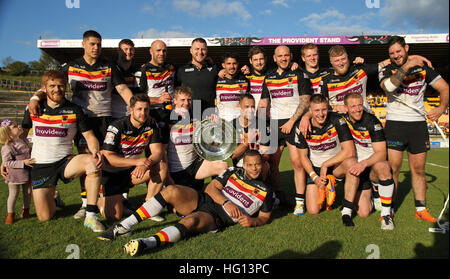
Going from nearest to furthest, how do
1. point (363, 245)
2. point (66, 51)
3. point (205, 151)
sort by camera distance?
point (363, 245), point (205, 151), point (66, 51)

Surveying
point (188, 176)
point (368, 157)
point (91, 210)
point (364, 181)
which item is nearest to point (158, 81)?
point (188, 176)

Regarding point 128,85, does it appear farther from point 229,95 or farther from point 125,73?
point 229,95

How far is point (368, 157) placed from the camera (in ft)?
12.7

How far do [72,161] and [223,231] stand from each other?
205cm

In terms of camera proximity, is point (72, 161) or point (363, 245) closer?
point (363, 245)

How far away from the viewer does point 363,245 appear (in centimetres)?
282

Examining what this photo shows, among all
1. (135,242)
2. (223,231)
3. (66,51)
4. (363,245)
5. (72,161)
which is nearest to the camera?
(135,242)

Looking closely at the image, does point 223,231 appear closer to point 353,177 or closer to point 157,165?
point 157,165

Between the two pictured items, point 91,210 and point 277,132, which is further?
point 277,132

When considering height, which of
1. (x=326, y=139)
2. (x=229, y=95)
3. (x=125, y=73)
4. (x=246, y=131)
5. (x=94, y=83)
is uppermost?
(x=125, y=73)

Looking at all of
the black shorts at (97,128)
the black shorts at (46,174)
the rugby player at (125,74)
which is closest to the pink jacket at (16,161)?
the black shorts at (46,174)

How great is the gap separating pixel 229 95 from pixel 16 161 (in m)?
2.98

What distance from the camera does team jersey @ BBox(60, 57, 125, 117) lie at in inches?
156
